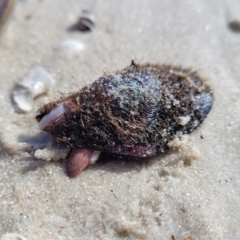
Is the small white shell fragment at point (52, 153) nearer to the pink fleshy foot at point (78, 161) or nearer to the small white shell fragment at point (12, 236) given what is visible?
the pink fleshy foot at point (78, 161)

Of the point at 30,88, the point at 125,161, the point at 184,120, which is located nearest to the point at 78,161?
the point at 125,161

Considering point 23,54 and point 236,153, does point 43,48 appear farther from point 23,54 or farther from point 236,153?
point 236,153

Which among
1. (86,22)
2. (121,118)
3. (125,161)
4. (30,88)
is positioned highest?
(121,118)

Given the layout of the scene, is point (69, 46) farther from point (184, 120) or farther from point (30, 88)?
point (184, 120)

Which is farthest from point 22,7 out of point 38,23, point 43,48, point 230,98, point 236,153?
point 236,153

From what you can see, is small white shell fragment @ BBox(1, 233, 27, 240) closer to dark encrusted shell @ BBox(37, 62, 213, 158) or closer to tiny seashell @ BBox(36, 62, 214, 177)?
tiny seashell @ BBox(36, 62, 214, 177)

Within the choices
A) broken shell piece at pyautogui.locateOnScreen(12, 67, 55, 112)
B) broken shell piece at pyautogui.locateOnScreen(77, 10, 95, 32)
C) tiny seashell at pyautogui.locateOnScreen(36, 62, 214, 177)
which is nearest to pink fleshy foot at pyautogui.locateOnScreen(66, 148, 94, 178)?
tiny seashell at pyautogui.locateOnScreen(36, 62, 214, 177)
